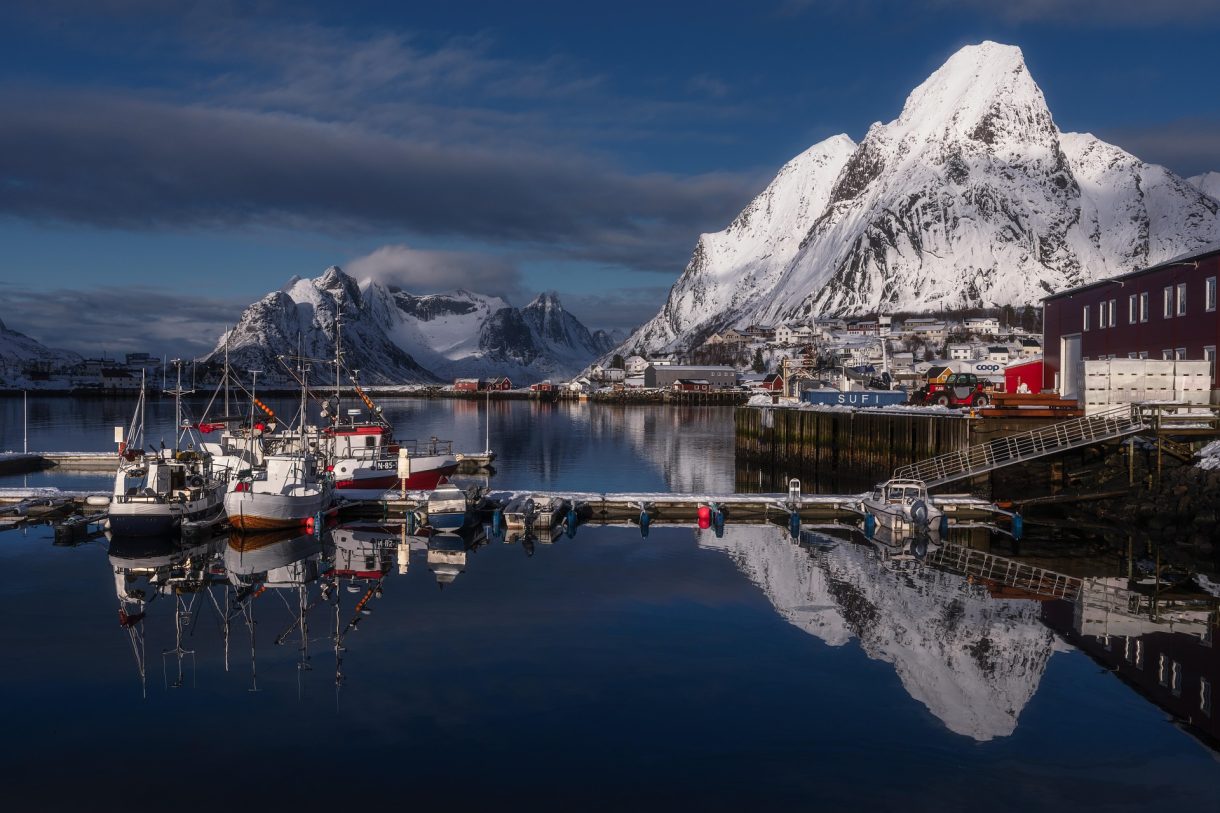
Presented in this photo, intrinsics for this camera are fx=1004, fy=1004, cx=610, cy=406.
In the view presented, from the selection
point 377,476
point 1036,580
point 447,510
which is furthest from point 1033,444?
point 377,476

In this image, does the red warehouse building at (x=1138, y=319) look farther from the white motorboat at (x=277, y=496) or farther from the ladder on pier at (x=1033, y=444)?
the white motorboat at (x=277, y=496)

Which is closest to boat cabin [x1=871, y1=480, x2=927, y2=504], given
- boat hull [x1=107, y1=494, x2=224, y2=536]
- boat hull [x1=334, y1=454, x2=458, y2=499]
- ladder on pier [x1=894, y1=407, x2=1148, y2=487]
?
ladder on pier [x1=894, y1=407, x2=1148, y2=487]

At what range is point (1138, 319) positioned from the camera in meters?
54.5

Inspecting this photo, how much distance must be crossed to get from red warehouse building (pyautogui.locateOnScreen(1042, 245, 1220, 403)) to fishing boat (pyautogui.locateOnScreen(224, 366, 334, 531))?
3879 centimetres

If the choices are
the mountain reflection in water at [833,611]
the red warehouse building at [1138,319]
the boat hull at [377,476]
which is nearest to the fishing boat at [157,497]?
the mountain reflection in water at [833,611]

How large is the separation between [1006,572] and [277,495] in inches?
1048

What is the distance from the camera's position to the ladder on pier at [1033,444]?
43.9 meters

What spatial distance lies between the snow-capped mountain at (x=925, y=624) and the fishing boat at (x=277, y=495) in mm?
16566

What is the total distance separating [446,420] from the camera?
153000 mm

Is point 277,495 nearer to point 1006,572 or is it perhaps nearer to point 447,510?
point 447,510

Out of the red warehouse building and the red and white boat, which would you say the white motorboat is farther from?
the red warehouse building

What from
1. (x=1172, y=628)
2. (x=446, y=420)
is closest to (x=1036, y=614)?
(x=1172, y=628)

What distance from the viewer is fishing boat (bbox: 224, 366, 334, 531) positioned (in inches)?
1523

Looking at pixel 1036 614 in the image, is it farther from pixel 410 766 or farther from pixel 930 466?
pixel 930 466
